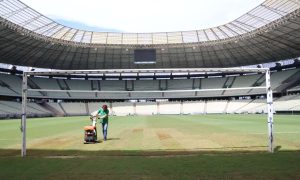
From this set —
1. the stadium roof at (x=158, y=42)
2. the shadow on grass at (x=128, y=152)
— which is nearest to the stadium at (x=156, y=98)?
the shadow on grass at (x=128, y=152)

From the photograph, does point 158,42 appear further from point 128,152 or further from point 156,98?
point 128,152

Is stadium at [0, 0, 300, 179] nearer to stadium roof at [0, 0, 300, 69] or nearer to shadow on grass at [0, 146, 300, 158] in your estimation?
shadow on grass at [0, 146, 300, 158]

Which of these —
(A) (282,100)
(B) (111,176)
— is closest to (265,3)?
(A) (282,100)

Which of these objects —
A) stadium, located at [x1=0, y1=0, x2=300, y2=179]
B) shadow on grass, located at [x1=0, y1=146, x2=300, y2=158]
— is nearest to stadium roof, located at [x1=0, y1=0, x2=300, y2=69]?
stadium, located at [x1=0, y1=0, x2=300, y2=179]

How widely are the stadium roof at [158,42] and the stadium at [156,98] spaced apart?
219 millimetres

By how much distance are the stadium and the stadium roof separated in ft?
0.72

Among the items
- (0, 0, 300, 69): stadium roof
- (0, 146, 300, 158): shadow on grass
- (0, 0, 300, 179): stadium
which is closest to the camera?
(0, 0, 300, 179): stadium

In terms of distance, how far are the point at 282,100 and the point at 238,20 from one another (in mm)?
23307

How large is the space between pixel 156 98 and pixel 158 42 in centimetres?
2341

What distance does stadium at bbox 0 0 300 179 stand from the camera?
414 inches

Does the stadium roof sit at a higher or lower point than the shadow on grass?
higher

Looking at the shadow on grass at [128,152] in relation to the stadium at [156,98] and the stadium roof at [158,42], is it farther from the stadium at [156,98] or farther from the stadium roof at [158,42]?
the stadium roof at [158,42]

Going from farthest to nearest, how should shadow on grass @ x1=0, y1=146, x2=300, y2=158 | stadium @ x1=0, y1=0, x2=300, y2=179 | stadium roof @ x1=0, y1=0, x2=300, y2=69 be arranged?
stadium roof @ x1=0, y1=0, x2=300, y2=69
shadow on grass @ x1=0, y1=146, x2=300, y2=158
stadium @ x1=0, y1=0, x2=300, y2=179

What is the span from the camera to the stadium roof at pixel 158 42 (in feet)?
173
